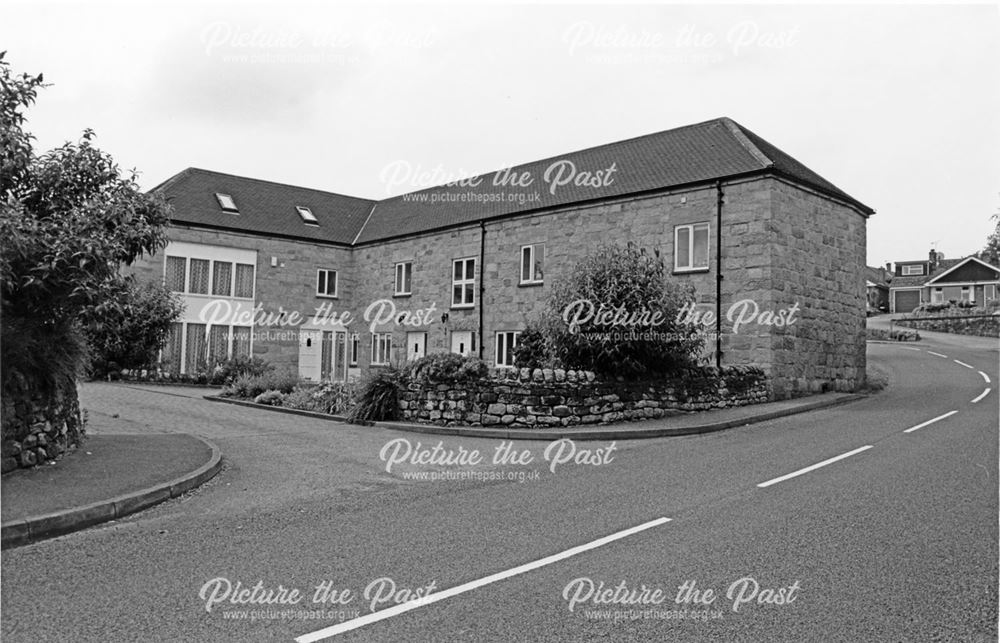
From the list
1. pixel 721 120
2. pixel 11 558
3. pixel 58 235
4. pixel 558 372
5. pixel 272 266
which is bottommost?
pixel 11 558

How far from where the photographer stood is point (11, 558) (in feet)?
18.6

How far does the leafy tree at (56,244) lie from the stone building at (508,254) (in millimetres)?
12317

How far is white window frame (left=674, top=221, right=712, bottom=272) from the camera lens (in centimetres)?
1920

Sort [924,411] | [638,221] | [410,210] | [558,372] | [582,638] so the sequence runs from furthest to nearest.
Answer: [410,210], [638,221], [924,411], [558,372], [582,638]

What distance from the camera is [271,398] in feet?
63.2

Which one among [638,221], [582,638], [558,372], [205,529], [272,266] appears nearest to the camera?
[582,638]

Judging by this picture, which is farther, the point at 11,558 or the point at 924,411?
the point at 924,411

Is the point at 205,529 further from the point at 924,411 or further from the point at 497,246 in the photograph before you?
the point at 497,246

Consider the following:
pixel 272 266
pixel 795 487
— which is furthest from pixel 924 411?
pixel 272 266

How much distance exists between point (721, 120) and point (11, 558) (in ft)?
71.7

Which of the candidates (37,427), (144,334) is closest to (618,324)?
Result: (37,427)

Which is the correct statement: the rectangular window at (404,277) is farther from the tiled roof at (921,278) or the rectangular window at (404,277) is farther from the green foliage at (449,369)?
the tiled roof at (921,278)

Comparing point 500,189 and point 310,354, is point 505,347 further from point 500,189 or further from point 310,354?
point 310,354

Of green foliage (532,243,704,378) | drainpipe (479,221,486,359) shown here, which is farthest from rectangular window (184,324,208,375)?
green foliage (532,243,704,378)
